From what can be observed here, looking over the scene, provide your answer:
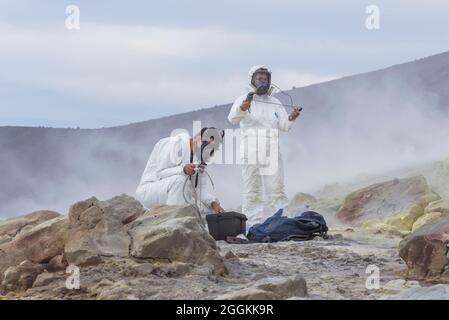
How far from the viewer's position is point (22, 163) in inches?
1128

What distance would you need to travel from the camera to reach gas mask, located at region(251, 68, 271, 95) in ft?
34.8

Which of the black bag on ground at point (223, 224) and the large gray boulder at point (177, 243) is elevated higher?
the black bag on ground at point (223, 224)

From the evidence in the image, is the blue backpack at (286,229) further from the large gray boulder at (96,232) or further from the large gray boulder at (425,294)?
the large gray boulder at (425,294)

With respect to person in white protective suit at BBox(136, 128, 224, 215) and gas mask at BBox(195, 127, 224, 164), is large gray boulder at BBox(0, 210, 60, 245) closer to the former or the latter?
person in white protective suit at BBox(136, 128, 224, 215)

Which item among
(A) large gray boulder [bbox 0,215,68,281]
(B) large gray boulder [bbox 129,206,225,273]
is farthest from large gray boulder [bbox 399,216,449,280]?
(A) large gray boulder [bbox 0,215,68,281]

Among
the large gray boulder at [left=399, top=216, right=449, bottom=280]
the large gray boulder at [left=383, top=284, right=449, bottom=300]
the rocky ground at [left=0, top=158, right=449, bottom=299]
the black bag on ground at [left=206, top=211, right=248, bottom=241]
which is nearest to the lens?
the large gray boulder at [left=383, top=284, right=449, bottom=300]

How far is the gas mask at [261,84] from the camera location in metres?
10.6

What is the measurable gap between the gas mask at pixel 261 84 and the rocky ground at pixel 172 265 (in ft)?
10.0

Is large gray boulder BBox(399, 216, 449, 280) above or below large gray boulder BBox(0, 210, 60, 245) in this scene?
below

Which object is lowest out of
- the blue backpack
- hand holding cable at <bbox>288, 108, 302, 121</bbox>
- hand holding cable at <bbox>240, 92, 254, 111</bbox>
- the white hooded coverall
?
the blue backpack

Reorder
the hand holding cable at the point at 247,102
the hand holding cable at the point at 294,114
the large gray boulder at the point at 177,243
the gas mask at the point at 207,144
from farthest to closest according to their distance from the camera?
the hand holding cable at the point at 247,102, the hand holding cable at the point at 294,114, the gas mask at the point at 207,144, the large gray boulder at the point at 177,243

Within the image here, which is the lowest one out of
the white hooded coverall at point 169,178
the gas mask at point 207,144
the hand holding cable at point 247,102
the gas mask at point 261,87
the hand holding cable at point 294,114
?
the white hooded coverall at point 169,178

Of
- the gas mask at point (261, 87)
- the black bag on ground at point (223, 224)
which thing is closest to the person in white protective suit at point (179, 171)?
the black bag on ground at point (223, 224)
